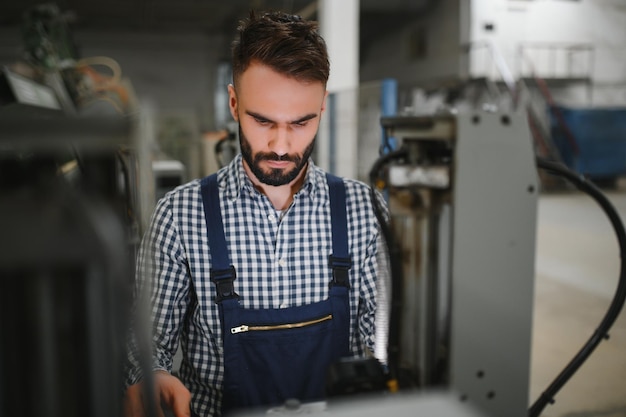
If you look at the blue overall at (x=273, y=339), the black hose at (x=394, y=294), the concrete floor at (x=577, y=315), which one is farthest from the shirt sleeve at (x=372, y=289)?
the concrete floor at (x=577, y=315)

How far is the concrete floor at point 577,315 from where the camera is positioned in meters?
2.12

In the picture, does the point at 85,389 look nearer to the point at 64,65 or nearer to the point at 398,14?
Result: the point at 64,65

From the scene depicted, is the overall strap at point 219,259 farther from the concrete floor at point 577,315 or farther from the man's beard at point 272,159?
the concrete floor at point 577,315

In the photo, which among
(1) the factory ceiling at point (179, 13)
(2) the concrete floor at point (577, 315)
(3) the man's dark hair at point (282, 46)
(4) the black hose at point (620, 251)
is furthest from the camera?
(1) the factory ceiling at point (179, 13)

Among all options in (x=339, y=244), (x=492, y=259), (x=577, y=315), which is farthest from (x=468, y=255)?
(x=577, y=315)

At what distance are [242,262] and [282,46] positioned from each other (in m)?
0.45

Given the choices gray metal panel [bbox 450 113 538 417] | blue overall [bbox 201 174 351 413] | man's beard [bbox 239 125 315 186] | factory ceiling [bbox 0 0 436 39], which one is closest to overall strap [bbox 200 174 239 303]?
blue overall [bbox 201 174 351 413]

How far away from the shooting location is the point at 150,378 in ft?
A: 1.40

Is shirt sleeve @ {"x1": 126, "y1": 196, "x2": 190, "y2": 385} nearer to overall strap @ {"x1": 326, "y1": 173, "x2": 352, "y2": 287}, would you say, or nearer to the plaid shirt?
the plaid shirt

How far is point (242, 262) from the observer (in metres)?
1.19

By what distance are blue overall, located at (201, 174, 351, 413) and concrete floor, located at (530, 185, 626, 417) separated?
1.25m

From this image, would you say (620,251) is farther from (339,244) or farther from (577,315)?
(577,315)

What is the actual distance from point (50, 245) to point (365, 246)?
3.08 feet

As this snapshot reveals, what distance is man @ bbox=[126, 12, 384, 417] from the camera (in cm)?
109
